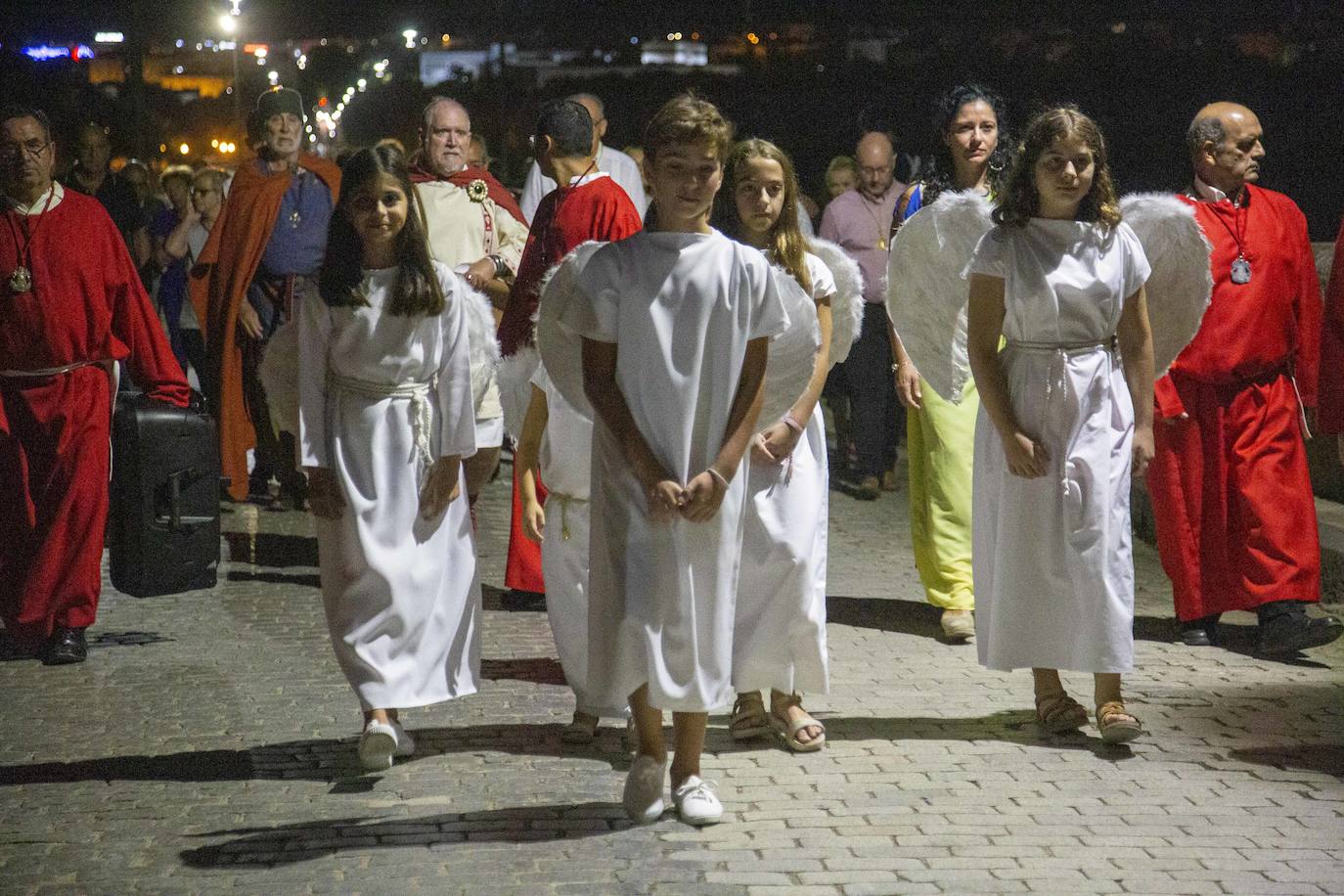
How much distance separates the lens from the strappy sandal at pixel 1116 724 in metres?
5.64

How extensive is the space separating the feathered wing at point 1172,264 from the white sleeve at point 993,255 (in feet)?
2.58

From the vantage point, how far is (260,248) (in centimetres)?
1016

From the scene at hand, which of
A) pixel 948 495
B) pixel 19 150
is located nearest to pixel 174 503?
pixel 19 150

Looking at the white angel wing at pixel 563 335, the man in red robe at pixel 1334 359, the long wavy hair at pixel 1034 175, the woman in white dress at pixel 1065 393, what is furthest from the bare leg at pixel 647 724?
the man in red robe at pixel 1334 359

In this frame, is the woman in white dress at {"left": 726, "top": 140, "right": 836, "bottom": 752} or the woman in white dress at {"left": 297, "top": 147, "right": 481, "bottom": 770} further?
the woman in white dress at {"left": 726, "top": 140, "right": 836, "bottom": 752}

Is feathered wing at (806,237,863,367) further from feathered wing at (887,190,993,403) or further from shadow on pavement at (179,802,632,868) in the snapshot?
shadow on pavement at (179,802,632,868)

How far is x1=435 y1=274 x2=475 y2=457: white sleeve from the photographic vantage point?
18.1ft

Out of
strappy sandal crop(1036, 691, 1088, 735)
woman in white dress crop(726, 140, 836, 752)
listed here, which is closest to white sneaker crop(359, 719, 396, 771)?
woman in white dress crop(726, 140, 836, 752)

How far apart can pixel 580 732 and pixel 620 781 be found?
46 centimetres

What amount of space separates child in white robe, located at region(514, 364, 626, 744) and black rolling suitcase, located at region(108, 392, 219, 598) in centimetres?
152

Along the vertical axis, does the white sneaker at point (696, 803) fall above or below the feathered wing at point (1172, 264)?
below

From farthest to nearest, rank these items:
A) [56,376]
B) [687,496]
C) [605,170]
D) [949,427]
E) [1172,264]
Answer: [605,170], [949,427], [56,376], [1172,264], [687,496]

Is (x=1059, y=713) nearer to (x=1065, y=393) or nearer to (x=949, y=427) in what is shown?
(x=1065, y=393)

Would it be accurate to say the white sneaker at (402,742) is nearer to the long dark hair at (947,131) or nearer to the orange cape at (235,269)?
the long dark hair at (947,131)
